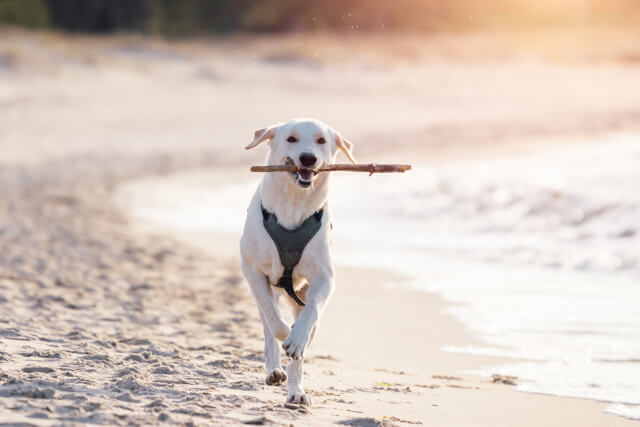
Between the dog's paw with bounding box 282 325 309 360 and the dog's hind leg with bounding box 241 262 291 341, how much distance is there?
0.67 feet

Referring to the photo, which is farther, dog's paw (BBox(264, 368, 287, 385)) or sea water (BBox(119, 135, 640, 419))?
sea water (BBox(119, 135, 640, 419))

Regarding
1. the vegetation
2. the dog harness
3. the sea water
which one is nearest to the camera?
the dog harness

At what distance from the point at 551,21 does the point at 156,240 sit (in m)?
50.2

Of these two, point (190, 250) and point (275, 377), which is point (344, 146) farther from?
point (190, 250)

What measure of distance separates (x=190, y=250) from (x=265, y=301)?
5.85m

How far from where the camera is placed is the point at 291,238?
5371 millimetres

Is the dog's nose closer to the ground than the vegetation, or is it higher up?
closer to the ground

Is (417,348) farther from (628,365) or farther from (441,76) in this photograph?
(441,76)

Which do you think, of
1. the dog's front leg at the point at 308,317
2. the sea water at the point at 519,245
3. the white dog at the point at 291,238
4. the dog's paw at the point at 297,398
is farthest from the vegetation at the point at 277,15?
the dog's paw at the point at 297,398

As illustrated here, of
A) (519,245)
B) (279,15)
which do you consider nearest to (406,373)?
(519,245)

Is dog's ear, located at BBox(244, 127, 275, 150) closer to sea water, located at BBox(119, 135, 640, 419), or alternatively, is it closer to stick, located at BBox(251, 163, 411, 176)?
stick, located at BBox(251, 163, 411, 176)

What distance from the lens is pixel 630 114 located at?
117 ft

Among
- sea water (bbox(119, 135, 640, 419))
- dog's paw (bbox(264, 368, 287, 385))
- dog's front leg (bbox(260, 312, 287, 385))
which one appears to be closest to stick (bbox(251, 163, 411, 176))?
dog's front leg (bbox(260, 312, 287, 385))

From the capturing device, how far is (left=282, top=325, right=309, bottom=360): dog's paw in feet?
16.8
